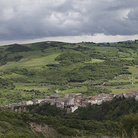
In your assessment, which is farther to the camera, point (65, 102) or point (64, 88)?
point (64, 88)

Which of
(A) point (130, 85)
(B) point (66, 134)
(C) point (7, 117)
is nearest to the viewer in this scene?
(B) point (66, 134)

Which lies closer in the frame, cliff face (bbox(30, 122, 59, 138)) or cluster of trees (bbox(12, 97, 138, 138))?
cluster of trees (bbox(12, 97, 138, 138))

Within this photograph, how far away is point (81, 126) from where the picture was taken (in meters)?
77.1

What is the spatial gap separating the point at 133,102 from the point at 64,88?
105 m

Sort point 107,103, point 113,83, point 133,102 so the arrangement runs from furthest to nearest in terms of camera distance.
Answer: point 113,83
point 107,103
point 133,102

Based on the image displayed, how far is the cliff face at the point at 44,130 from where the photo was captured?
237 feet

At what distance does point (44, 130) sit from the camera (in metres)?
74.5

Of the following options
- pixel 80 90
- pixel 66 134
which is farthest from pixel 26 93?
pixel 66 134

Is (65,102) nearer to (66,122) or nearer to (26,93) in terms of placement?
(66,122)

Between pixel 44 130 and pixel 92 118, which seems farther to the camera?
pixel 92 118

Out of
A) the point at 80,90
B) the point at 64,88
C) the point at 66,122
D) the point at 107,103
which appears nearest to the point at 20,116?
the point at 66,122

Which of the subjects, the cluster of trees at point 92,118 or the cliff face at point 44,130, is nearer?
the cluster of trees at point 92,118

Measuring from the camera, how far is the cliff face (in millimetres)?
72375

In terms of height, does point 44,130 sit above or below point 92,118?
above
